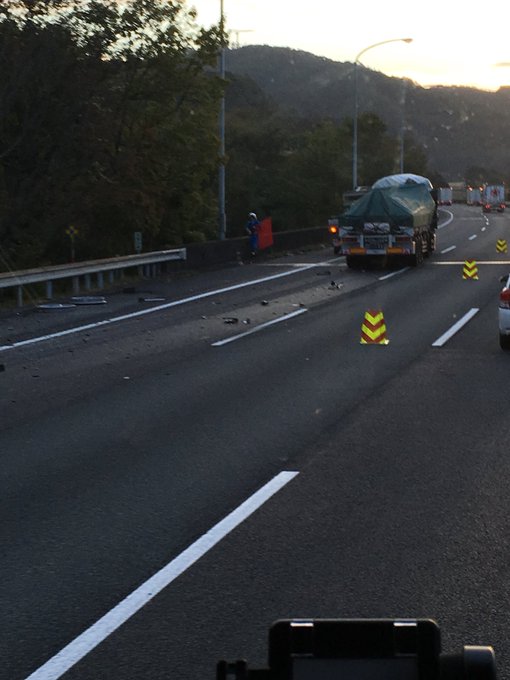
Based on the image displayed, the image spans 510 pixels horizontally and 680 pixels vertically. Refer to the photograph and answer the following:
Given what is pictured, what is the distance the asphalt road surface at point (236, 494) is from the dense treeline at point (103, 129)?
47.8 feet

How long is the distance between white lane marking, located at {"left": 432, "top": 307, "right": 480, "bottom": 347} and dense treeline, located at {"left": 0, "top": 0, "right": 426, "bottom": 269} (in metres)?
14.0

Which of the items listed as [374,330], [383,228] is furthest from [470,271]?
[374,330]

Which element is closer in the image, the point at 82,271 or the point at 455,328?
the point at 455,328

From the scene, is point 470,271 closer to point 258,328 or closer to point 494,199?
point 258,328

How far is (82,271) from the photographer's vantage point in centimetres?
2823

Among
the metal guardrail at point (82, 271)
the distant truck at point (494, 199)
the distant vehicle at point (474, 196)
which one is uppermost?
the metal guardrail at point (82, 271)

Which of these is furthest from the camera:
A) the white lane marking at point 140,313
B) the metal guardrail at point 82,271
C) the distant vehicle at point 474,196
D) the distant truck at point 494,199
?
the distant vehicle at point 474,196

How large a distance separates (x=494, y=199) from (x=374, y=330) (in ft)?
371

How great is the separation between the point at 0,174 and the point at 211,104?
437 inches

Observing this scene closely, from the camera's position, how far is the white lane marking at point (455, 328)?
1873 centimetres

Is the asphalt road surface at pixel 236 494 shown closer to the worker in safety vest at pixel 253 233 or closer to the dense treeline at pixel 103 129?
the dense treeline at pixel 103 129

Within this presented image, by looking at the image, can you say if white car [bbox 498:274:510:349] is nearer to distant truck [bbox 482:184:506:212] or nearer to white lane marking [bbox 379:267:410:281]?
white lane marking [bbox 379:267:410:281]

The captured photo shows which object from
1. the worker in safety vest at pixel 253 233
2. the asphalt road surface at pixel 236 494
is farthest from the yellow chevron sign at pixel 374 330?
the worker in safety vest at pixel 253 233

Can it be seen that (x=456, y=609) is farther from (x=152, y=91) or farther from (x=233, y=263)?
(x=152, y=91)
